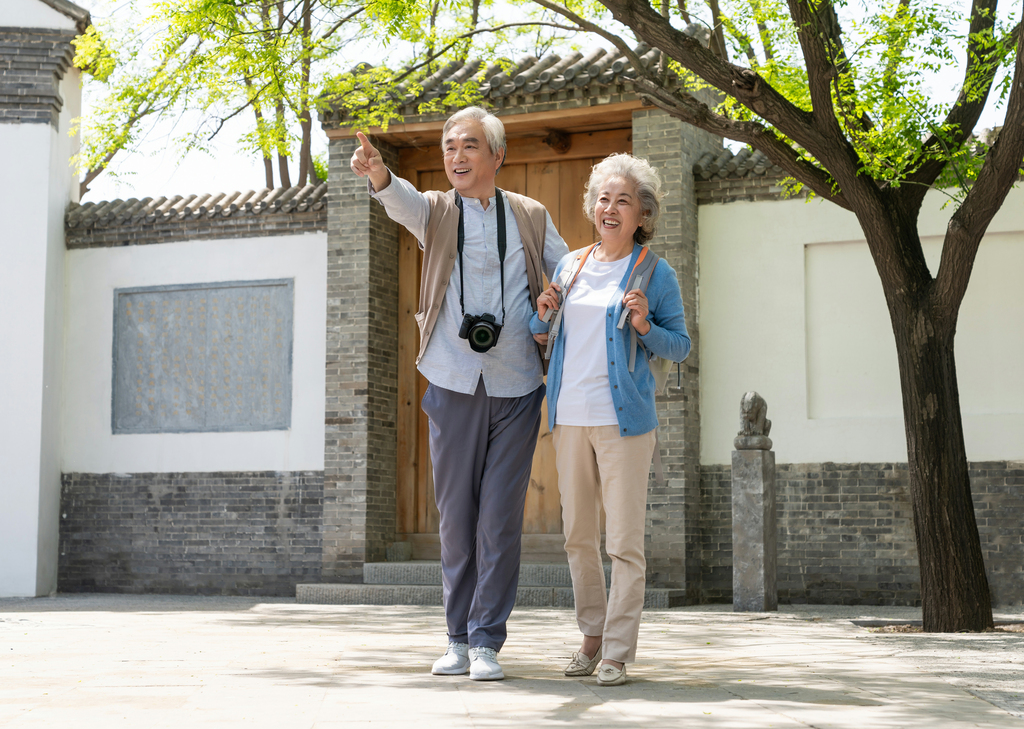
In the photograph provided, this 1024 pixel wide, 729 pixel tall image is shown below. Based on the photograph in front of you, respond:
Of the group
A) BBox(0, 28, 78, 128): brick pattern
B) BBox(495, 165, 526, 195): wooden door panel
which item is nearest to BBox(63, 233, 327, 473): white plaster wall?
BBox(0, 28, 78, 128): brick pattern

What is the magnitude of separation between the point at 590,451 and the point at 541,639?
6.12ft

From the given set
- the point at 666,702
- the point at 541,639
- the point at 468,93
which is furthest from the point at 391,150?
the point at 666,702

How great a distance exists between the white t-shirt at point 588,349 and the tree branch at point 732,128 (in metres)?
2.32

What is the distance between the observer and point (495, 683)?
11.0ft

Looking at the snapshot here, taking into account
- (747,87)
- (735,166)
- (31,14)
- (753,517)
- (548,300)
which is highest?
(31,14)

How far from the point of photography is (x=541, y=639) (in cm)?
510

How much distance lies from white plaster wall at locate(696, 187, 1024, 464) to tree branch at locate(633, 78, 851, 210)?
7.42 feet

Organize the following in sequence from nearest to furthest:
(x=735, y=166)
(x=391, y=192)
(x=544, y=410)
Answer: (x=391, y=192) < (x=735, y=166) < (x=544, y=410)

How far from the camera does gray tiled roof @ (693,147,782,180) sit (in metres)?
8.48

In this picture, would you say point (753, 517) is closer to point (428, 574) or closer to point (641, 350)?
point (428, 574)

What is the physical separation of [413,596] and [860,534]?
3292mm

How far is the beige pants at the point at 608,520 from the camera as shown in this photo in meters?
3.39

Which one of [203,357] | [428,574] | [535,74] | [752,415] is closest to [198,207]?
[203,357]

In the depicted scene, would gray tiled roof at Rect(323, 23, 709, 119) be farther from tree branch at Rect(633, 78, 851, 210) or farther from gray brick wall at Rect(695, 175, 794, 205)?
tree branch at Rect(633, 78, 851, 210)
